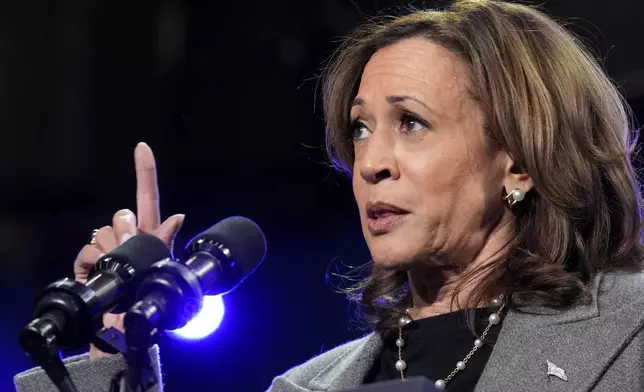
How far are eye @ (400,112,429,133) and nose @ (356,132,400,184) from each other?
6 centimetres

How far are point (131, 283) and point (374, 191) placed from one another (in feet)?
2.63

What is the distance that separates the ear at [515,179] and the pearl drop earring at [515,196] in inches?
0.4

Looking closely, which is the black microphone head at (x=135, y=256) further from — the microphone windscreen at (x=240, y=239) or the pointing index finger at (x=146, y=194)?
the pointing index finger at (x=146, y=194)

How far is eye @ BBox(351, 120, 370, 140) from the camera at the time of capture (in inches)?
99.3

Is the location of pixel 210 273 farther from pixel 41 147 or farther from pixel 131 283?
pixel 41 147

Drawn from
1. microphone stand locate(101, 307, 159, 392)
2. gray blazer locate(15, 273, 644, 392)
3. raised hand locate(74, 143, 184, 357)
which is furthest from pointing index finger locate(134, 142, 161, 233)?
microphone stand locate(101, 307, 159, 392)

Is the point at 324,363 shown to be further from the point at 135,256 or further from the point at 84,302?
the point at 84,302

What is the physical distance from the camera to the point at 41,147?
393 cm

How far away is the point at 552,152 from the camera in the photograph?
2.31m

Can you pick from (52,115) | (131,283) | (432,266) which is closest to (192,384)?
(52,115)

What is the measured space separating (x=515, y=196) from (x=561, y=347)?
0.41 meters

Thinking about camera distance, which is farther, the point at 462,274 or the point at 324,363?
the point at 324,363

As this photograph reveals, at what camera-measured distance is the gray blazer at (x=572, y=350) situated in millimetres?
2049

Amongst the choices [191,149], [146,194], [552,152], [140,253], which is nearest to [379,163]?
[552,152]
